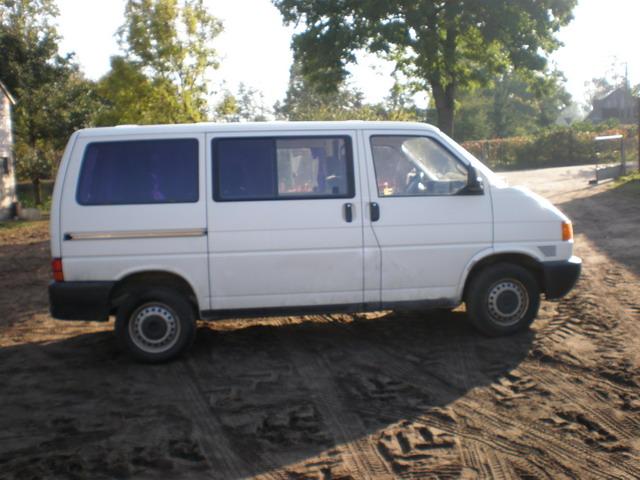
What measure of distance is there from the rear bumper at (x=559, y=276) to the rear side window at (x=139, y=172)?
11.6 ft

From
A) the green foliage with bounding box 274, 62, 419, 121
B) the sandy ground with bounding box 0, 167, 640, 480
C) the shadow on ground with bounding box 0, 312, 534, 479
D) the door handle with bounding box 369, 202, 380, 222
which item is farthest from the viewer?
the green foliage with bounding box 274, 62, 419, 121

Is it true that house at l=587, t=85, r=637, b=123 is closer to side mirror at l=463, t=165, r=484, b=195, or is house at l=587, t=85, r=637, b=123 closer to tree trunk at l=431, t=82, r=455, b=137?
tree trunk at l=431, t=82, r=455, b=137

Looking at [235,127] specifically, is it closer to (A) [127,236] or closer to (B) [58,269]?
A: (A) [127,236]

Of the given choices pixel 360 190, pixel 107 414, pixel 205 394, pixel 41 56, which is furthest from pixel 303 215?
pixel 41 56

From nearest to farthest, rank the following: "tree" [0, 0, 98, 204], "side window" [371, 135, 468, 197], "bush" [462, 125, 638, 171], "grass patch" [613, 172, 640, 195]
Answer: "side window" [371, 135, 468, 197], "grass patch" [613, 172, 640, 195], "tree" [0, 0, 98, 204], "bush" [462, 125, 638, 171]

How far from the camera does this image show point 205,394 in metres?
6.45

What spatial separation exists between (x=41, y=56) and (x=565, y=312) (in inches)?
1322

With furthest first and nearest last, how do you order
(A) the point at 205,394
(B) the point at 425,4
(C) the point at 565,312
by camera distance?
(B) the point at 425,4 < (C) the point at 565,312 < (A) the point at 205,394

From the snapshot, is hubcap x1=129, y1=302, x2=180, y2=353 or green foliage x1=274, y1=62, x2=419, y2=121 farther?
green foliage x1=274, y1=62, x2=419, y2=121

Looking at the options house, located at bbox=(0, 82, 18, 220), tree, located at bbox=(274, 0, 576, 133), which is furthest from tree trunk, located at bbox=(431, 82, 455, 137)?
house, located at bbox=(0, 82, 18, 220)

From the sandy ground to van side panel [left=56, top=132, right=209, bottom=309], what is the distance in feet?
3.15

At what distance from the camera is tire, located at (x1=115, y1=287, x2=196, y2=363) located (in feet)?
23.8

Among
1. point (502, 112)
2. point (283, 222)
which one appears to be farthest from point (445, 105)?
point (502, 112)

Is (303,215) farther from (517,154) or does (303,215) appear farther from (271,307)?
(517,154)
